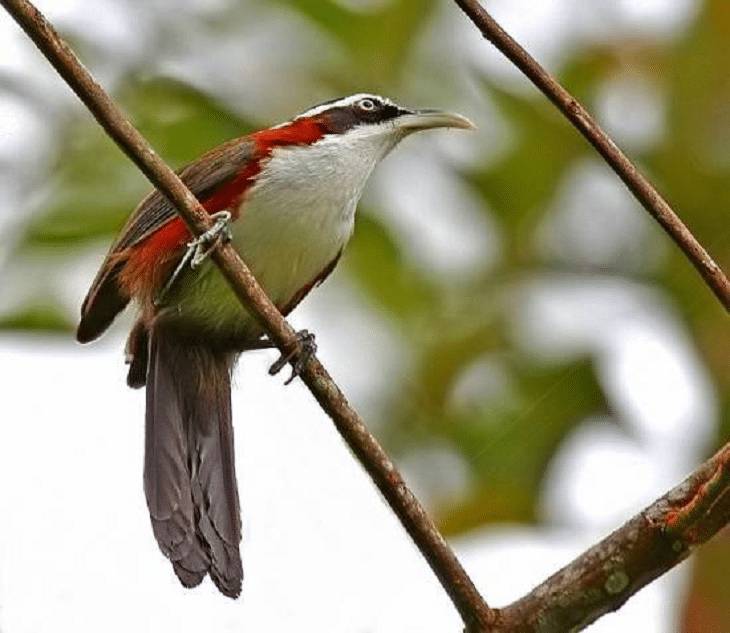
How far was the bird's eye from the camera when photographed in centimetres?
518

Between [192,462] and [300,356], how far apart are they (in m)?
1.16

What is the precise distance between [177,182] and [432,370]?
2403mm

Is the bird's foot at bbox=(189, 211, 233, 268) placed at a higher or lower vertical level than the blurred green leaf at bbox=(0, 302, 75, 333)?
lower

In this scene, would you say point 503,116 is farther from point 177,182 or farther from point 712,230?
point 177,182

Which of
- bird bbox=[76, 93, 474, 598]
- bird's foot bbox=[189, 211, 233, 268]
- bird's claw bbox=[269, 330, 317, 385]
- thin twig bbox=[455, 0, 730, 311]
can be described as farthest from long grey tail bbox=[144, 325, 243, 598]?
thin twig bbox=[455, 0, 730, 311]

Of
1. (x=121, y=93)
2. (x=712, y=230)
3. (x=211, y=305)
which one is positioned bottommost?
(x=712, y=230)

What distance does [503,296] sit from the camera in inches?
221

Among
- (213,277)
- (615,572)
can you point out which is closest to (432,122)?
(213,277)

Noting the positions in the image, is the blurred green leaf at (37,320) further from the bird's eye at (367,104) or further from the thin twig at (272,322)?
the thin twig at (272,322)

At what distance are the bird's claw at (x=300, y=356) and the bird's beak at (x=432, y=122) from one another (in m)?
1.26

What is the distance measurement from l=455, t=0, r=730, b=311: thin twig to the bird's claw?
732mm

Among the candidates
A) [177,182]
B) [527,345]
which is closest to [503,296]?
[527,345]

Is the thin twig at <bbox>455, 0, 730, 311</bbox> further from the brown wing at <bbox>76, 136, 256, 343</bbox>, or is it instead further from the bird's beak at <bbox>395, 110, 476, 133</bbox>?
the bird's beak at <bbox>395, 110, 476, 133</bbox>

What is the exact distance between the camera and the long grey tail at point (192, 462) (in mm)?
4051
